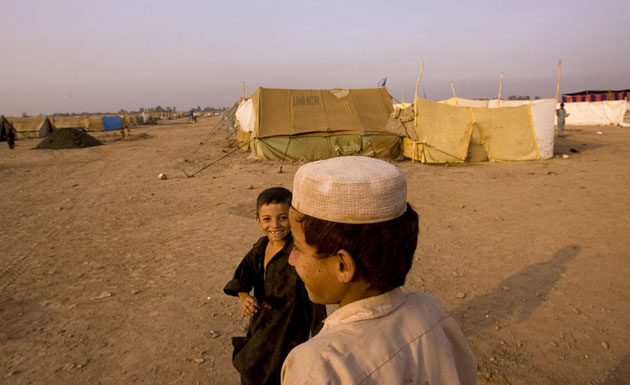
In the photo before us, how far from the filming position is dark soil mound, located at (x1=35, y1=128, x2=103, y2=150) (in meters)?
21.1

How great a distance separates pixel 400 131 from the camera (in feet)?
42.6

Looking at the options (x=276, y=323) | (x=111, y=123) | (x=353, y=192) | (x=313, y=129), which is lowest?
(x=276, y=323)

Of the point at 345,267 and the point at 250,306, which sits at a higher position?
the point at 345,267

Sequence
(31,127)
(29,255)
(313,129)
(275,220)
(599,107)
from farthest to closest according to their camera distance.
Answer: (31,127), (599,107), (313,129), (29,255), (275,220)

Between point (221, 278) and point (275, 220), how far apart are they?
7.84 feet

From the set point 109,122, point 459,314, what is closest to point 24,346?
point 459,314

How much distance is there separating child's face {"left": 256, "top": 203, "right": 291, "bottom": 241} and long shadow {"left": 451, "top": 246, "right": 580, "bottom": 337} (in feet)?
6.15

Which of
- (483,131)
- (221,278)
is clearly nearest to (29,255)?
(221,278)

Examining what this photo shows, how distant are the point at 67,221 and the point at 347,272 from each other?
23.0 ft

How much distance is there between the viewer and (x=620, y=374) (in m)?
2.55

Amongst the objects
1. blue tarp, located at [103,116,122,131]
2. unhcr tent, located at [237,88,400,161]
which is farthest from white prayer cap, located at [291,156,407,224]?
blue tarp, located at [103,116,122,131]

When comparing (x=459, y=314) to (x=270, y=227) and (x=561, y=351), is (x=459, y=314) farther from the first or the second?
(x=270, y=227)

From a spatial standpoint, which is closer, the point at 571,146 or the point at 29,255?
the point at 29,255

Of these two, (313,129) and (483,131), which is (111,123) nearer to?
(313,129)
